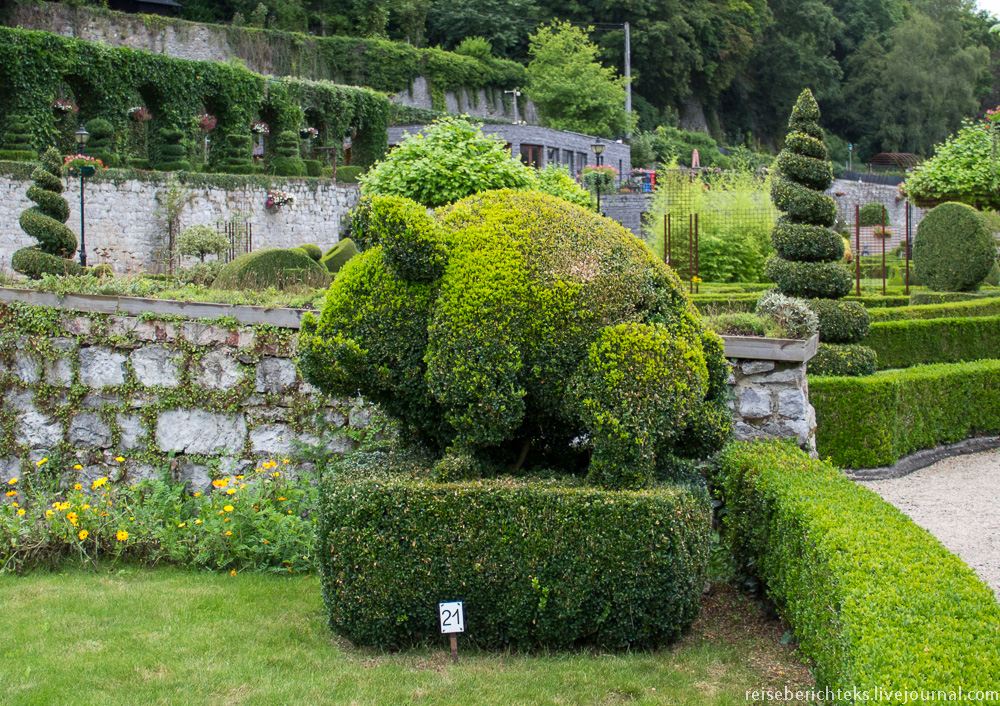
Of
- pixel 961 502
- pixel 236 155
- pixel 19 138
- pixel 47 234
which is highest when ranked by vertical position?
pixel 236 155

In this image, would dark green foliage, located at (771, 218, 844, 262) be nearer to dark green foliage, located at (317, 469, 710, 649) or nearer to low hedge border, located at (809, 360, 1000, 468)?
low hedge border, located at (809, 360, 1000, 468)

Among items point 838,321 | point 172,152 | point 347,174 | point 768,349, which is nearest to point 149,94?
point 172,152

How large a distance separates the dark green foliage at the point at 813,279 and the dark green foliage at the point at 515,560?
7.75 meters

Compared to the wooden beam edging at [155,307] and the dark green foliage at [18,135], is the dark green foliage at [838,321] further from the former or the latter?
the dark green foliage at [18,135]

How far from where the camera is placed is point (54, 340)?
7.43 m

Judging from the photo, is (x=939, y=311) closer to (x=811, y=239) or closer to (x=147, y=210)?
(x=811, y=239)

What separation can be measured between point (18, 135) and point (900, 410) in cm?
2243

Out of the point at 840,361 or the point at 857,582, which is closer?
the point at 857,582

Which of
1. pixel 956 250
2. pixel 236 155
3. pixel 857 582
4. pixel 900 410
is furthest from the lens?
pixel 236 155

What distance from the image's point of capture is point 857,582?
3664 mm

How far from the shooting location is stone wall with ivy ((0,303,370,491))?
684 cm

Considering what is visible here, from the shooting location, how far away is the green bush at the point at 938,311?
14734 mm

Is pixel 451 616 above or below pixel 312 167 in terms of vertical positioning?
below

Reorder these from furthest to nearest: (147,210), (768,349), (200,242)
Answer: (147,210) < (200,242) < (768,349)
